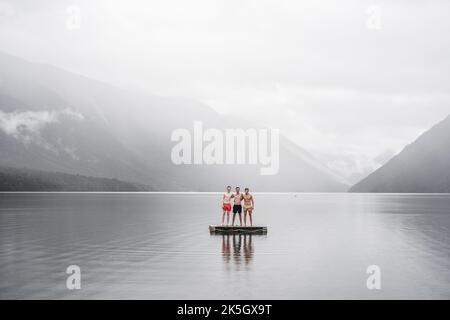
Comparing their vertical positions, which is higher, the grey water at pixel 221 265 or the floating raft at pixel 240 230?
the floating raft at pixel 240 230

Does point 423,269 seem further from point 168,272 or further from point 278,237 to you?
point 278,237

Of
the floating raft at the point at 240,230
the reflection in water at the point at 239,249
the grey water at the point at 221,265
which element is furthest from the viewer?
the floating raft at the point at 240,230

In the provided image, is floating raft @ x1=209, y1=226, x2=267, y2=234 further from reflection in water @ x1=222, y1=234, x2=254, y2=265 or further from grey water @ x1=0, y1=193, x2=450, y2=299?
grey water @ x1=0, y1=193, x2=450, y2=299

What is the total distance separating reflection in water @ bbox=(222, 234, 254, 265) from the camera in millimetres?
34878

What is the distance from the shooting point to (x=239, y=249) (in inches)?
1612

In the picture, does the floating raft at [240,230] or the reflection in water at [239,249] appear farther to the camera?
the floating raft at [240,230]

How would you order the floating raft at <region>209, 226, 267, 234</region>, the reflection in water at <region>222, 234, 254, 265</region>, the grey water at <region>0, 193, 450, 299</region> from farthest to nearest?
the floating raft at <region>209, 226, 267, 234</region>
the reflection in water at <region>222, 234, 254, 265</region>
the grey water at <region>0, 193, 450, 299</region>

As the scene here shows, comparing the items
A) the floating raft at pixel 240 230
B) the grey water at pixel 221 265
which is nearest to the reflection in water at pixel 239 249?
the grey water at pixel 221 265

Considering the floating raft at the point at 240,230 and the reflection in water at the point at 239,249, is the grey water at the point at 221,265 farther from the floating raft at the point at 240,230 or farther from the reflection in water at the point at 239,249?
the floating raft at the point at 240,230

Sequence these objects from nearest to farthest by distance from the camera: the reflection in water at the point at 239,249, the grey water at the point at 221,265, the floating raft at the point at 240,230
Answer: the grey water at the point at 221,265, the reflection in water at the point at 239,249, the floating raft at the point at 240,230

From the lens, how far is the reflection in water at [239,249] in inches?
1373

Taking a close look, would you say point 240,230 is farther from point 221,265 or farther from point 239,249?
point 221,265

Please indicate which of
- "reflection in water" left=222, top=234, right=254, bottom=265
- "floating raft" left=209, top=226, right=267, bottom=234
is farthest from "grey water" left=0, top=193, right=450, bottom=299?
"floating raft" left=209, top=226, right=267, bottom=234

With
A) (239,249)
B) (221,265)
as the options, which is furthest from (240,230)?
(221,265)
